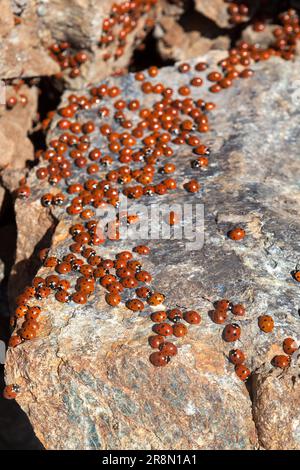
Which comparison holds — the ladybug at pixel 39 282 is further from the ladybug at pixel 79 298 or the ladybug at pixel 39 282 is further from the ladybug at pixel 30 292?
the ladybug at pixel 79 298

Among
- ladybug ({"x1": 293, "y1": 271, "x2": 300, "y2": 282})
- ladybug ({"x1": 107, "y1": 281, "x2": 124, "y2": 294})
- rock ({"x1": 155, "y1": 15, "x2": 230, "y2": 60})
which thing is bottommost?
ladybug ({"x1": 107, "y1": 281, "x2": 124, "y2": 294})

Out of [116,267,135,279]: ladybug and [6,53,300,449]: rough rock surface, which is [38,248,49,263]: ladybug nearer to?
[6,53,300,449]: rough rock surface

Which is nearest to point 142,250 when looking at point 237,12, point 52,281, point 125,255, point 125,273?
point 125,255

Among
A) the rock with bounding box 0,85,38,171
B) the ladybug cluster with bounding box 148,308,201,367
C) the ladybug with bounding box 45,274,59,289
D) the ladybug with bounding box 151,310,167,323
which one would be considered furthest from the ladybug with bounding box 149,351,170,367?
the rock with bounding box 0,85,38,171

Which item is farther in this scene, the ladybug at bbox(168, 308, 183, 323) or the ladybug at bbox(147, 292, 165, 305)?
the ladybug at bbox(147, 292, 165, 305)

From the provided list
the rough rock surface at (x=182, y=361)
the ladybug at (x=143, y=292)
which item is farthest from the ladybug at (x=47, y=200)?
the ladybug at (x=143, y=292)

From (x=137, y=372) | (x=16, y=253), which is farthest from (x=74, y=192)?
(x=137, y=372)
